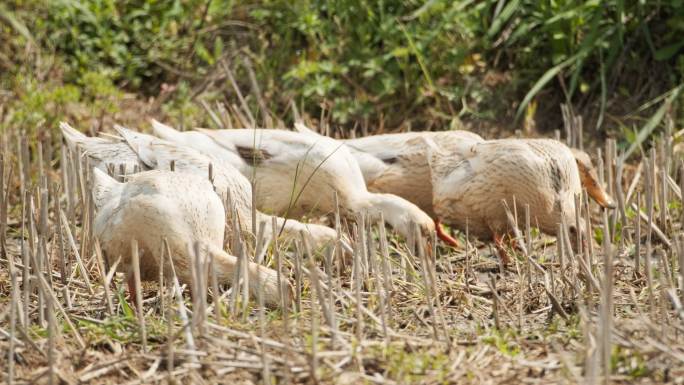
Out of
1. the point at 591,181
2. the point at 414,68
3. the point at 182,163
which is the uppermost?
the point at 414,68

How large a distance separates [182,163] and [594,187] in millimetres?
2071

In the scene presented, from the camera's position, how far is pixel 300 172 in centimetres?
577

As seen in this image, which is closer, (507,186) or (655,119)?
(507,186)

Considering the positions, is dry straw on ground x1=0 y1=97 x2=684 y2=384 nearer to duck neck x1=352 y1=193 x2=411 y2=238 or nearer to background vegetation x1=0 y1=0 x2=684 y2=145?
duck neck x1=352 y1=193 x2=411 y2=238

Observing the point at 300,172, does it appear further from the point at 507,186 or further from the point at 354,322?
the point at 354,322

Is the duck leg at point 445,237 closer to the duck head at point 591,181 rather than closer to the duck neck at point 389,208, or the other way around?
the duck neck at point 389,208

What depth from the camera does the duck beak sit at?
18.9 feet

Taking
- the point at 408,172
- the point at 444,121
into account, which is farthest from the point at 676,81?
the point at 408,172

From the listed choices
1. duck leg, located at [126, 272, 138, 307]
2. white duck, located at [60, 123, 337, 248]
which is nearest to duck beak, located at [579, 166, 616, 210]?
white duck, located at [60, 123, 337, 248]

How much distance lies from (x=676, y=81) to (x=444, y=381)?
15.3ft

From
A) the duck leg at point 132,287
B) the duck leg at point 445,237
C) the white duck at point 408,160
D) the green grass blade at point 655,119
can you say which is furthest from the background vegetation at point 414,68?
the duck leg at point 132,287

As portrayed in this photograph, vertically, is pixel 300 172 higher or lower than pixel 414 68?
lower

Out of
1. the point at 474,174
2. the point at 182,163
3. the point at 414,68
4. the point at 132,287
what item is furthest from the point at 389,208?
the point at 414,68

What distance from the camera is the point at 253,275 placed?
4.27 metres
